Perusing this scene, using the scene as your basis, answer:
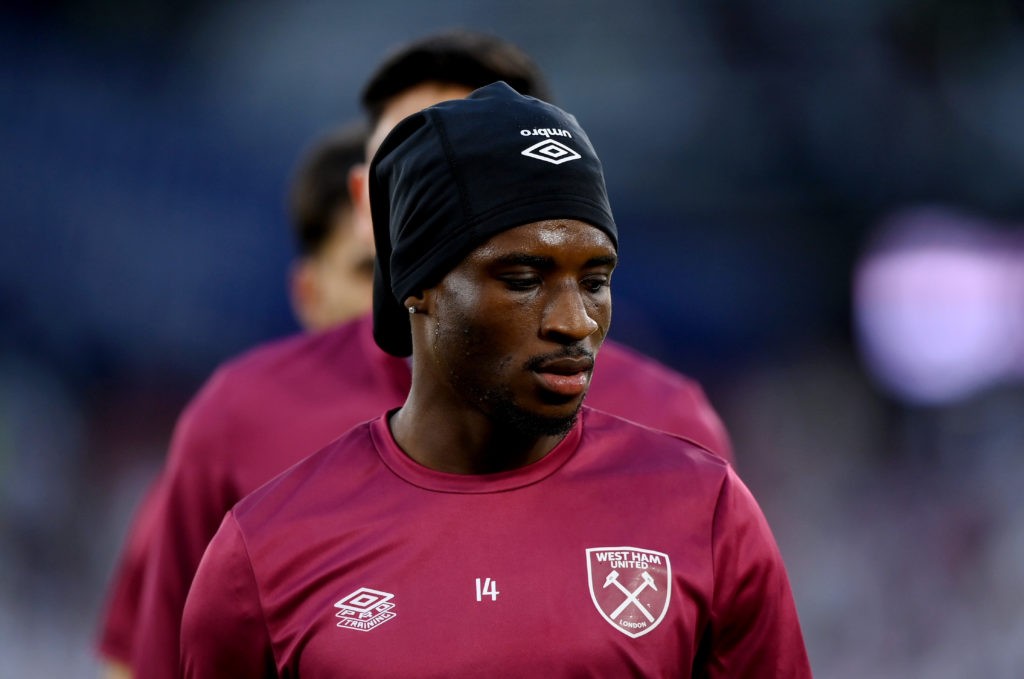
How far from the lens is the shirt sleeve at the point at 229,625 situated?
2.36 metres

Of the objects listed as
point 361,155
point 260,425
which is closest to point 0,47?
point 361,155

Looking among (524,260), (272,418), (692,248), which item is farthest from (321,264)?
(692,248)

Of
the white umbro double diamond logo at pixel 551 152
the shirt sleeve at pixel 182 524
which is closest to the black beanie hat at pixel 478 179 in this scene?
the white umbro double diamond logo at pixel 551 152

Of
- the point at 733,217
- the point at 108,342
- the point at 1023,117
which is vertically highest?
the point at 1023,117

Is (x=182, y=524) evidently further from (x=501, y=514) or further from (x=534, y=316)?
(x=534, y=316)

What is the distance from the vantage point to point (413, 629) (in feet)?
7.39

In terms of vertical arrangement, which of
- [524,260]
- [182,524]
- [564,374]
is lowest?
[182,524]

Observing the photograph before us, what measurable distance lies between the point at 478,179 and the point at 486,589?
25.3 inches

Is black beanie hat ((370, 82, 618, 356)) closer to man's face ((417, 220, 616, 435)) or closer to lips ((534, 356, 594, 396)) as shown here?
man's face ((417, 220, 616, 435))

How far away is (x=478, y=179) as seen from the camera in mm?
2324

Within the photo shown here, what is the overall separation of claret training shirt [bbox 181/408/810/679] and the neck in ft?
0.08

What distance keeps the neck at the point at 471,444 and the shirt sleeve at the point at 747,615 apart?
1.08 ft

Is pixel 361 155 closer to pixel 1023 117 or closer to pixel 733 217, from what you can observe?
pixel 733 217

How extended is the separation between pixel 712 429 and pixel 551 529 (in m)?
1.08
